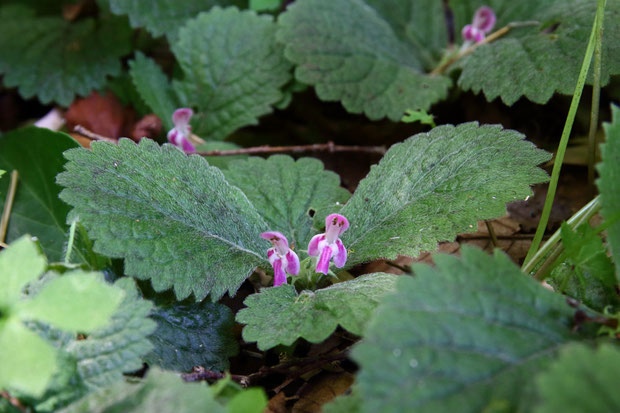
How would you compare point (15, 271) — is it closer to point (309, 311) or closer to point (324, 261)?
point (309, 311)

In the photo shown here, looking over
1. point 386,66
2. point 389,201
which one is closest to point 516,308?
point 389,201

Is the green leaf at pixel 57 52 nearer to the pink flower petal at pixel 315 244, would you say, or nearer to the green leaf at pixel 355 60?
the green leaf at pixel 355 60

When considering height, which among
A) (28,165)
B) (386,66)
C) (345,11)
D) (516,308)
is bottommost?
(28,165)

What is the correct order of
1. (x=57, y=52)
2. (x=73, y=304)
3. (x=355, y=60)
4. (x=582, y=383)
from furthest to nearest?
1. (x=57, y=52)
2. (x=355, y=60)
3. (x=73, y=304)
4. (x=582, y=383)

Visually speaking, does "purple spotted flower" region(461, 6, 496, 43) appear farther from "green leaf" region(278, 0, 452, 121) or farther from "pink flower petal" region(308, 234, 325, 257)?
"pink flower petal" region(308, 234, 325, 257)

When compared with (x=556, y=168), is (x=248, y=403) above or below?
below

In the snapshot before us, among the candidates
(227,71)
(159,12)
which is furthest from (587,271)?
(159,12)

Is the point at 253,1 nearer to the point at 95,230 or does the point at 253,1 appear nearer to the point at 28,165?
the point at 28,165
